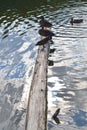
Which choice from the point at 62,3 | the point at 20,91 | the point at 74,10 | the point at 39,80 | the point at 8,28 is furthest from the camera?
the point at 62,3

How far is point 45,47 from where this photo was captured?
1490 centimetres

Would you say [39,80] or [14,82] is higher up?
[39,80]

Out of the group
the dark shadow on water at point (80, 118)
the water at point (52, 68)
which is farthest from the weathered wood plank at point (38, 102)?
the dark shadow on water at point (80, 118)

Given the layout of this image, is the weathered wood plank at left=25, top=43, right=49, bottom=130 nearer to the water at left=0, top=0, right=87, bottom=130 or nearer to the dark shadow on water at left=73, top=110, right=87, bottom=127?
the water at left=0, top=0, right=87, bottom=130

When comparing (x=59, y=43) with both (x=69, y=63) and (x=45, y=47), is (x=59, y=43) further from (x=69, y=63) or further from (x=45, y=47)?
(x=69, y=63)

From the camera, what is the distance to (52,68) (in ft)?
44.5

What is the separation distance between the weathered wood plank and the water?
21.6 inches

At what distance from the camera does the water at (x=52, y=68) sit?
10.1 m

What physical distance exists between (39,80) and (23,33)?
8.44 m

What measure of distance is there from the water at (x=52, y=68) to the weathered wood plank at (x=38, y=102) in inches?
21.6

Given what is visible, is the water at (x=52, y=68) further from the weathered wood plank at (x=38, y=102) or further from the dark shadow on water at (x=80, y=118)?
the weathered wood plank at (x=38, y=102)

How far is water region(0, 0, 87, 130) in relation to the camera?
10.1m

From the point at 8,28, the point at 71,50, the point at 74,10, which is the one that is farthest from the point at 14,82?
the point at 74,10

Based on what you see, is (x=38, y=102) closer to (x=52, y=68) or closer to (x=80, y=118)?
(x=80, y=118)
